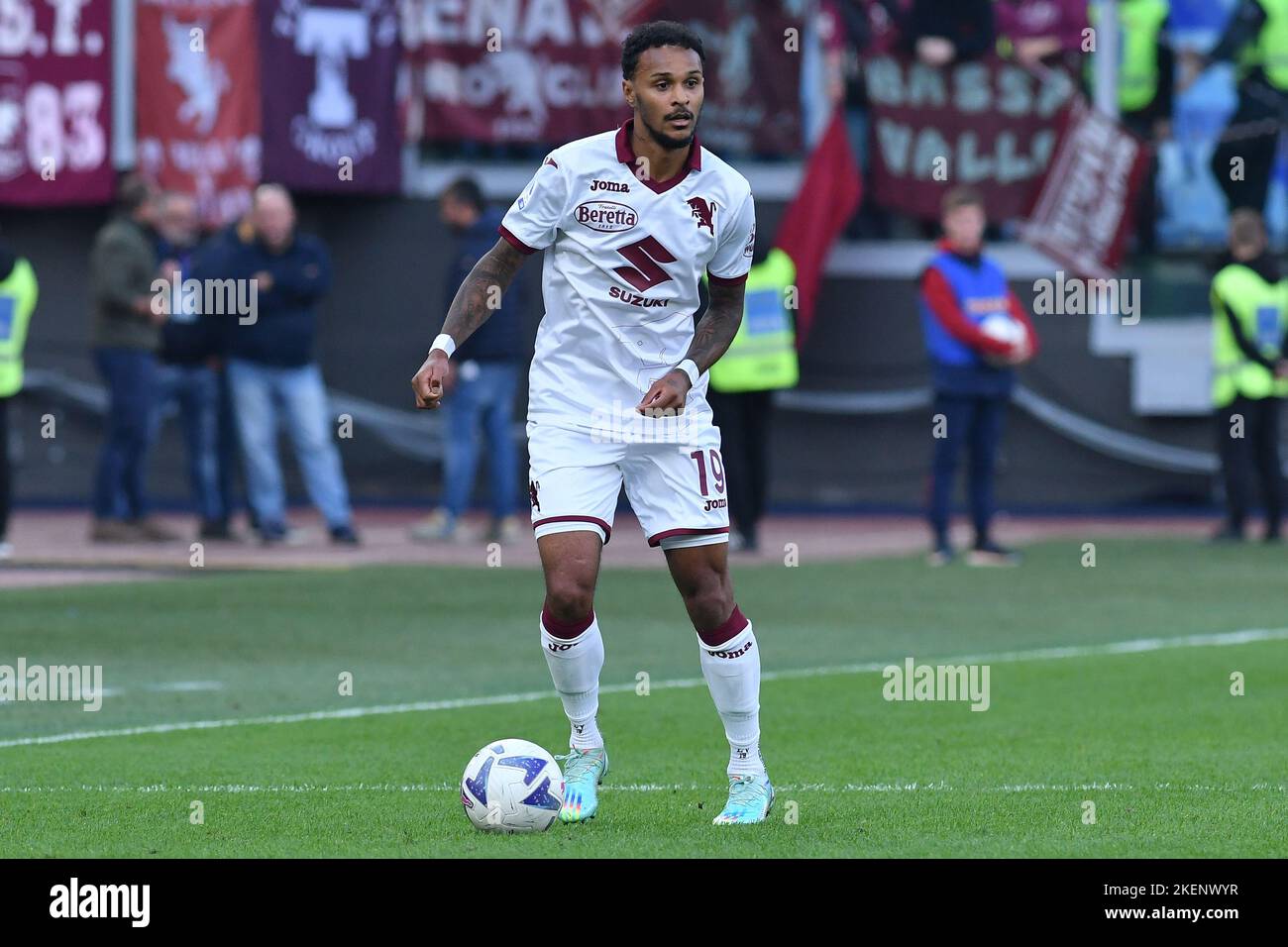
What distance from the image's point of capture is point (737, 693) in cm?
701

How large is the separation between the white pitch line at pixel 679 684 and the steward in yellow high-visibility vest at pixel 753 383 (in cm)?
458

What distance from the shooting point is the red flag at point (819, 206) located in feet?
→ 65.6

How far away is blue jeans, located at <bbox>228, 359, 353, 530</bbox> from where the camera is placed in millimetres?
16328

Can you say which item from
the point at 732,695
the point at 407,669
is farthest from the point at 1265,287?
the point at 732,695

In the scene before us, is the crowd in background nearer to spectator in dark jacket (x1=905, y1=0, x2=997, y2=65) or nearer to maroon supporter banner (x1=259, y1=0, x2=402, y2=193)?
maroon supporter banner (x1=259, y1=0, x2=402, y2=193)

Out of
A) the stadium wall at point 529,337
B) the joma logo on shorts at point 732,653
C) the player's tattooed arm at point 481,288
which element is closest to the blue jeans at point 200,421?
the stadium wall at point 529,337

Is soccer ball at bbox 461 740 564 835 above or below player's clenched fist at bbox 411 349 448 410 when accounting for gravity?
below

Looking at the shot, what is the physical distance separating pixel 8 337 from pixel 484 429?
338cm

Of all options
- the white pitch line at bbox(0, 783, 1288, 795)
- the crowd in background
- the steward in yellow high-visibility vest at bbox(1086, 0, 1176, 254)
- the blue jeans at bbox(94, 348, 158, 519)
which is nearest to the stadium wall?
the steward in yellow high-visibility vest at bbox(1086, 0, 1176, 254)

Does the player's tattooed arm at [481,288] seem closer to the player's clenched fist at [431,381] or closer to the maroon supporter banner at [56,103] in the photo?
the player's clenched fist at [431,381]

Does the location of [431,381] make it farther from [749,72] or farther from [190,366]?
[749,72]
